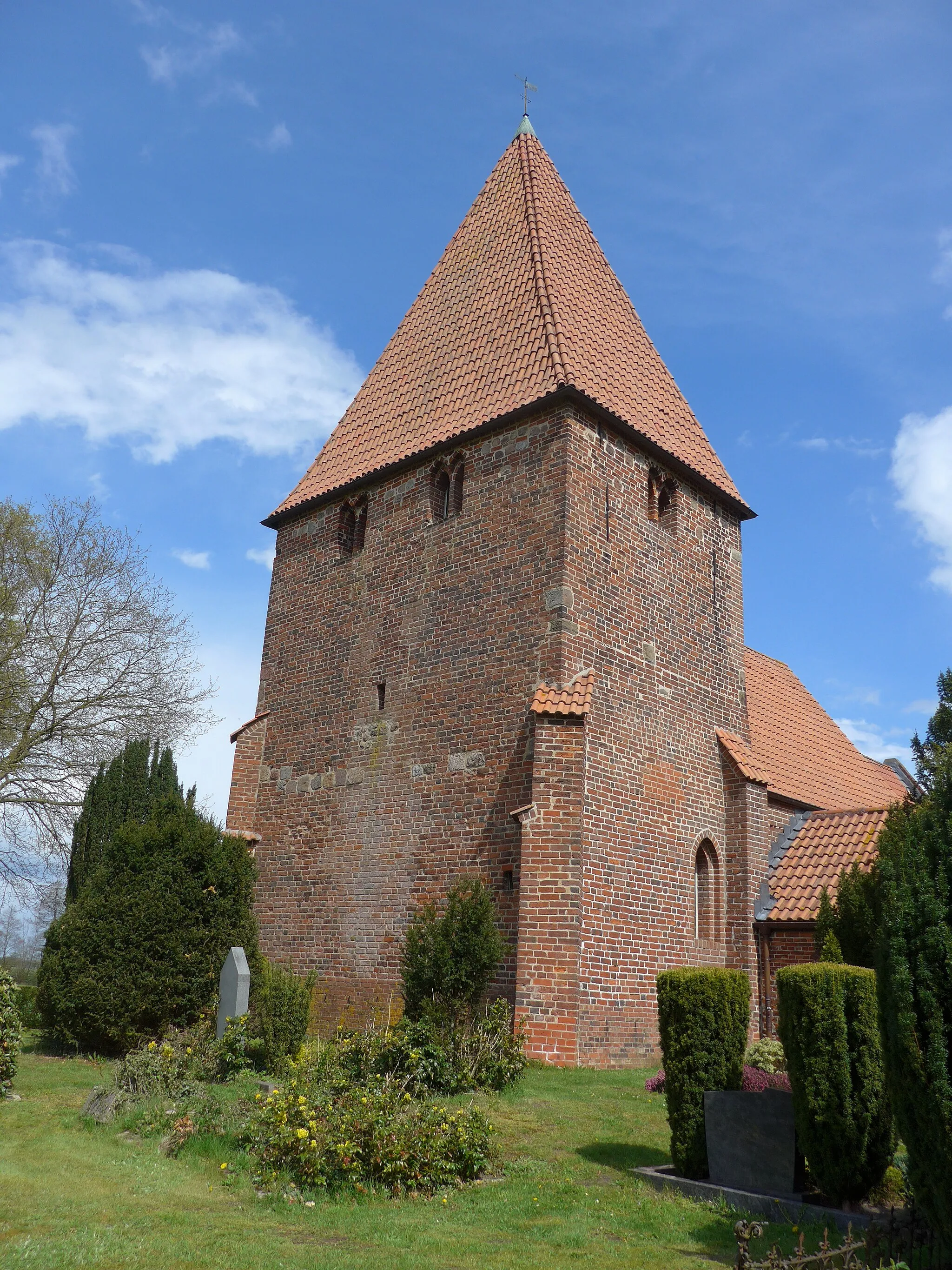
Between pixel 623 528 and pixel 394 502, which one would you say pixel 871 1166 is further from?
pixel 394 502

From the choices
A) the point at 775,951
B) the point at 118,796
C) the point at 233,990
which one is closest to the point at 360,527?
the point at 118,796

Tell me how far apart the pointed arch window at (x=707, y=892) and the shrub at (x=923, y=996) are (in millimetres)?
9229

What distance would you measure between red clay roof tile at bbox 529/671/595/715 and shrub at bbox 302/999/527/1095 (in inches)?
147

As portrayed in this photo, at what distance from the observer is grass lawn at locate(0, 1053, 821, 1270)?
554 centimetres

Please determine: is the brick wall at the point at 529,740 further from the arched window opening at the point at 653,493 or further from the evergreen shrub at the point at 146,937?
Answer: the evergreen shrub at the point at 146,937

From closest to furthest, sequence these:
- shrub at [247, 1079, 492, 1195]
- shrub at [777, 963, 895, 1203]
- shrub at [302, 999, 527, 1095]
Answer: shrub at [777, 963, 895, 1203]
shrub at [247, 1079, 492, 1195]
shrub at [302, 999, 527, 1095]

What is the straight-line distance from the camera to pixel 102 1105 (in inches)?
340

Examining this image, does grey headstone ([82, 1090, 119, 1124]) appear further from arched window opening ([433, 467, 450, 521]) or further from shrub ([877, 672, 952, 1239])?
arched window opening ([433, 467, 450, 521])

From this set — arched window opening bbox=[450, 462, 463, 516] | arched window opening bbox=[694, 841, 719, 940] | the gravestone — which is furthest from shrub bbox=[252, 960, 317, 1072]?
arched window opening bbox=[450, 462, 463, 516]

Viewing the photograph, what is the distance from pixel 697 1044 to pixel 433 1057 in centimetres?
335

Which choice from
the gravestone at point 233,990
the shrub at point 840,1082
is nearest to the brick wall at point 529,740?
the gravestone at point 233,990

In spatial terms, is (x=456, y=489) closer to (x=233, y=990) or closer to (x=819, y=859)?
(x=233, y=990)

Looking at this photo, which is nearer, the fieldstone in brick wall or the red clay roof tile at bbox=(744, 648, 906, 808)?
the fieldstone in brick wall

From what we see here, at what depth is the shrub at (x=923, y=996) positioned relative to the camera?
192 inches
